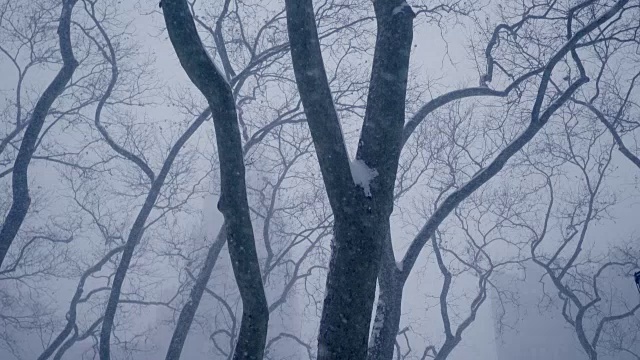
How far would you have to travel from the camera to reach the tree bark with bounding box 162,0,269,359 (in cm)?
459

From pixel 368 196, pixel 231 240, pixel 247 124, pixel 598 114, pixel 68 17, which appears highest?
pixel 598 114

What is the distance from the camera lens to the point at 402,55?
4598 mm

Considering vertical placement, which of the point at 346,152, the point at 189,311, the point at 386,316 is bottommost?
the point at 386,316

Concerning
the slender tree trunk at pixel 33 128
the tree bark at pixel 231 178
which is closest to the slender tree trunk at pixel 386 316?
the tree bark at pixel 231 178

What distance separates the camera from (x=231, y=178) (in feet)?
15.4

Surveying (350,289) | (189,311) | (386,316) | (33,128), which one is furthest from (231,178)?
(33,128)

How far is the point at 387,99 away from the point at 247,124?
10.1 m

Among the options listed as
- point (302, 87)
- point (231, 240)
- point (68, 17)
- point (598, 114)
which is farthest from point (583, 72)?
point (68, 17)

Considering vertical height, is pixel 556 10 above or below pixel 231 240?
above

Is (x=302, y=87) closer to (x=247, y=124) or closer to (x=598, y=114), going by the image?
(x=247, y=124)

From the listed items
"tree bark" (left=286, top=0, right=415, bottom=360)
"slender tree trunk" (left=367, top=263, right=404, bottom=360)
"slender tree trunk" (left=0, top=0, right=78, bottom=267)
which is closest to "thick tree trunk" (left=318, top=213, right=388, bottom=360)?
"tree bark" (left=286, top=0, right=415, bottom=360)

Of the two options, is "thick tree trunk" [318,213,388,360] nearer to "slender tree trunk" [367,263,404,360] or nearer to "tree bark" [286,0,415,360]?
"tree bark" [286,0,415,360]

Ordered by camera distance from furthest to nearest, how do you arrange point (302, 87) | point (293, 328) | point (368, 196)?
point (293, 328), point (302, 87), point (368, 196)

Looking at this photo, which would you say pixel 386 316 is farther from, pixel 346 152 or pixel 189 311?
pixel 189 311
